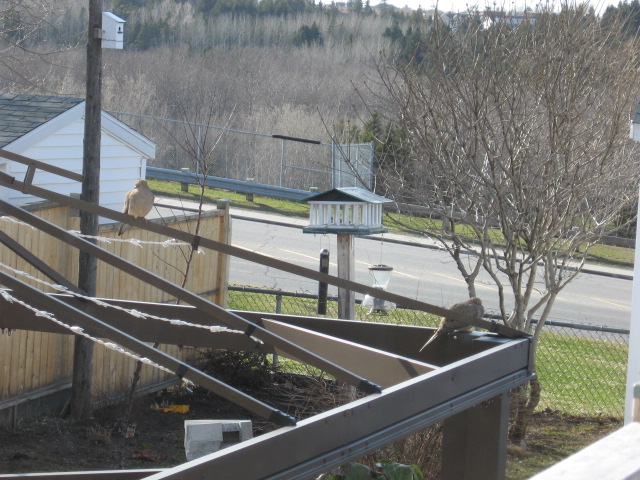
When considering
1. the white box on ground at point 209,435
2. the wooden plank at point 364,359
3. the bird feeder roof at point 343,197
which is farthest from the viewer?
the bird feeder roof at point 343,197

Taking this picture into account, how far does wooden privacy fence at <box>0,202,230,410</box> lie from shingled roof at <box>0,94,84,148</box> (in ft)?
9.21

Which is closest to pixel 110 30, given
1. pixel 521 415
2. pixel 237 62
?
pixel 521 415

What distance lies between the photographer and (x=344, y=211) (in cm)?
654

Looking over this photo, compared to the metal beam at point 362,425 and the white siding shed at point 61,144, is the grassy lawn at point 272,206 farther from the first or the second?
the metal beam at point 362,425

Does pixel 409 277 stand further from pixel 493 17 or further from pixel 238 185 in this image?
pixel 493 17

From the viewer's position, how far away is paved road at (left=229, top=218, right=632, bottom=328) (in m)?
16.2

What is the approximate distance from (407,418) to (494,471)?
839 millimetres

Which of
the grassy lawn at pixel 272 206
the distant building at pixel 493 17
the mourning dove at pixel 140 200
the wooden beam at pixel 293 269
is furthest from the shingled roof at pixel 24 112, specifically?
the grassy lawn at pixel 272 206

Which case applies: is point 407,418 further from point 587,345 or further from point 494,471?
point 587,345

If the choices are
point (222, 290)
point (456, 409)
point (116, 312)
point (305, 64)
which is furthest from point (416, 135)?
point (305, 64)

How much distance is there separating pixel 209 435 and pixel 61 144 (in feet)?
26.0

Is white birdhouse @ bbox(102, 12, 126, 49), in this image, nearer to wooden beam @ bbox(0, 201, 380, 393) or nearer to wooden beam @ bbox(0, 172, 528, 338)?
wooden beam @ bbox(0, 172, 528, 338)

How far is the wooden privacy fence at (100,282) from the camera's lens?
7.14 metres

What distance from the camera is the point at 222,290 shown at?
9.58m
